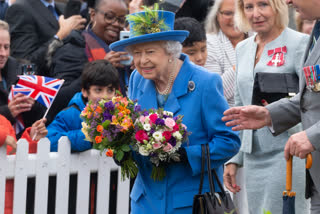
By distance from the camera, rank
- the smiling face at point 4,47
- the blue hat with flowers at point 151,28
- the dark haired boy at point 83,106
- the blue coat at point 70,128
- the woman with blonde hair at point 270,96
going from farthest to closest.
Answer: the smiling face at point 4,47
the dark haired boy at point 83,106
the blue coat at point 70,128
the woman with blonde hair at point 270,96
the blue hat with flowers at point 151,28

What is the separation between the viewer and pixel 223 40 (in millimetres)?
6145

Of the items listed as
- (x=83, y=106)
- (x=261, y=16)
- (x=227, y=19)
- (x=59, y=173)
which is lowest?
(x=59, y=173)

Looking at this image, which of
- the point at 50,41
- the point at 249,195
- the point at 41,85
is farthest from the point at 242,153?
the point at 50,41

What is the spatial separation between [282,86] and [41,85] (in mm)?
2076

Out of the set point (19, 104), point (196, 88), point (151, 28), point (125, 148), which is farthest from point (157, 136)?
point (19, 104)

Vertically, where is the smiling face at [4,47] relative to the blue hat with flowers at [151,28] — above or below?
below

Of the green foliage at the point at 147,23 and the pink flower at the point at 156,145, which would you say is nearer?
the pink flower at the point at 156,145

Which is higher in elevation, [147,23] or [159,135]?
[147,23]

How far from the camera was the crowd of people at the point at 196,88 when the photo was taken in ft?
11.4

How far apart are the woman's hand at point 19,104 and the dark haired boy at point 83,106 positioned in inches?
11.5

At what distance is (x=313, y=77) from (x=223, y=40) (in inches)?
122

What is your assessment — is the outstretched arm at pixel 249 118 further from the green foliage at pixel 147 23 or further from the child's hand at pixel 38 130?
the child's hand at pixel 38 130

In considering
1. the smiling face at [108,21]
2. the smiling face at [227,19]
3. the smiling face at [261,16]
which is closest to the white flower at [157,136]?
the smiling face at [261,16]

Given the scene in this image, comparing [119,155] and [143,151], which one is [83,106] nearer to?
[119,155]
